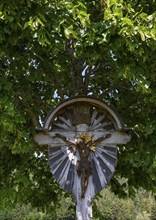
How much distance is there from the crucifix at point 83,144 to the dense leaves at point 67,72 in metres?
0.39

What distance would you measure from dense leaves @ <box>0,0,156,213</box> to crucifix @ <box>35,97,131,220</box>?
39cm

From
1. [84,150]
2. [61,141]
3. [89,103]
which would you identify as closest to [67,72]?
[89,103]

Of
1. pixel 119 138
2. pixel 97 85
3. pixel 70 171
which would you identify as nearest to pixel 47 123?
pixel 70 171

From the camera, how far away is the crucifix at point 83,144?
16.2 ft

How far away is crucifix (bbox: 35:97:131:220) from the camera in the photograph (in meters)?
4.95

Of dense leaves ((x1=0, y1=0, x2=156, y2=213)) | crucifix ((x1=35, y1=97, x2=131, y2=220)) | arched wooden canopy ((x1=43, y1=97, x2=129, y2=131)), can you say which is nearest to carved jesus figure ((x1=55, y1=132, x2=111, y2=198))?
crucifix ((x1=35, y1=97, x2=131, y2=220))

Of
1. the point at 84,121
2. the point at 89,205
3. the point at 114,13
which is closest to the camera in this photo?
the point at 114,13

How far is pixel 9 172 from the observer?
261 inches

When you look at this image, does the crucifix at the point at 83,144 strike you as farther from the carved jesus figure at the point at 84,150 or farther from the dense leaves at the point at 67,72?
the dense leaves at the point at 67,72

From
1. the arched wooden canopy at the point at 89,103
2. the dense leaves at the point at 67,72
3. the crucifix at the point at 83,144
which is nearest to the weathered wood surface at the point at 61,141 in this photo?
the crucifix at the point at 83,144

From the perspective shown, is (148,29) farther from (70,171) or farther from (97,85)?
(97,85)

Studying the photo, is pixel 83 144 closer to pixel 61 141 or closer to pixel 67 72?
pixel 61 141

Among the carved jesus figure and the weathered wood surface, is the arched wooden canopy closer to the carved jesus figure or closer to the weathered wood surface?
the weathered wood surface

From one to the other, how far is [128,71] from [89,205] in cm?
196
